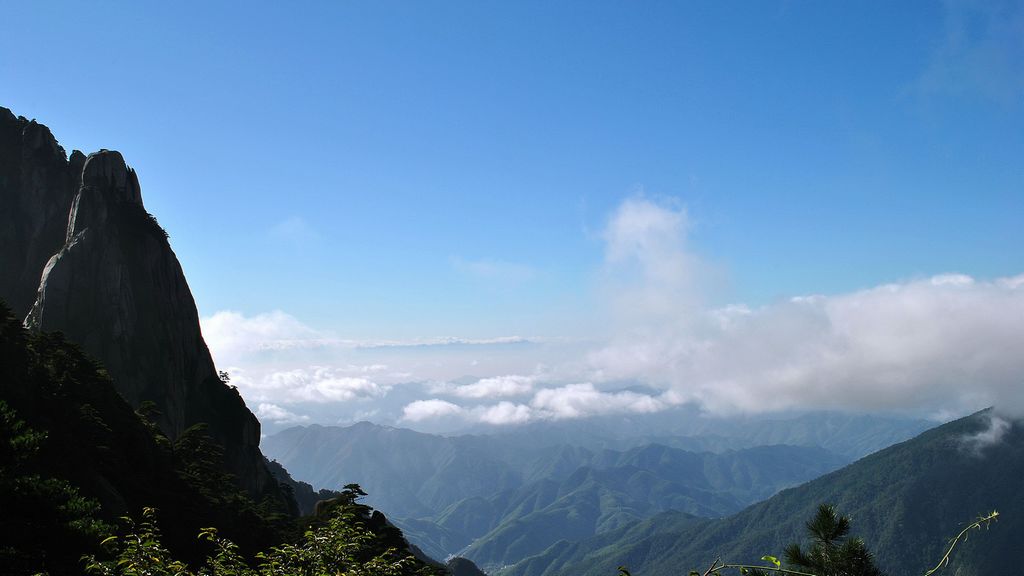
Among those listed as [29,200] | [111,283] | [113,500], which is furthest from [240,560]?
[29,200]

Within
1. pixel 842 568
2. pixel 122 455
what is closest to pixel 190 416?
pixel 122 455

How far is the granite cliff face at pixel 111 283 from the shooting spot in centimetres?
8175

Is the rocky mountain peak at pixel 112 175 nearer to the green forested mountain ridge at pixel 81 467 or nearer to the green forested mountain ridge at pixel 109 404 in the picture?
the green forested mountain ridge at pixel 109 404

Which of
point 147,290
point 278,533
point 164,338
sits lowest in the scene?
point 278,533

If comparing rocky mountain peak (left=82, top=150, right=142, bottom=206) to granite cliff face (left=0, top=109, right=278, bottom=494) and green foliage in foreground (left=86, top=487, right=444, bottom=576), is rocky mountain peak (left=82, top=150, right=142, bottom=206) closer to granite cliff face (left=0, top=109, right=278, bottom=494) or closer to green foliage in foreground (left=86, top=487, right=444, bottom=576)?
granite cliff face (left=0, top=109, right=278, bottom=494)

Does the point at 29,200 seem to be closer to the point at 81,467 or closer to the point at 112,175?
the point at 112,175

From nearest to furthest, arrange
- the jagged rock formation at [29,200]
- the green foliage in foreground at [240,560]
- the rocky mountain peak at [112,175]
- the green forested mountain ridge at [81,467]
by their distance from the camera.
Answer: the green foliage in foreground at [240,560] < the green forested mountain ridge at [81,467] < the rocky mountain peak at [112,175] < the jagged rock formation at [29,200]

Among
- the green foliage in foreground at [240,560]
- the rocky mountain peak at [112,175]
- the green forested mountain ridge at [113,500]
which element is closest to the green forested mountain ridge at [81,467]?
the green forested mountain ridge at [113,500]

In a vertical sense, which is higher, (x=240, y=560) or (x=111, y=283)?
(x=111, y=283)

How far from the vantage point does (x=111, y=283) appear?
85188mm

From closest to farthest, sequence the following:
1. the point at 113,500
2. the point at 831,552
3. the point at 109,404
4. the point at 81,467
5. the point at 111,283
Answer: the point at 831,552 → the point at 81,467 → the point at 113,500 → the point at 109,404 → the point at 111,283

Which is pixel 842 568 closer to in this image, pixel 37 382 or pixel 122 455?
pixel 122 455

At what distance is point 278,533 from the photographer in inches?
2398

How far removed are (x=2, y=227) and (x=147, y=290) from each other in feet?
89.9
